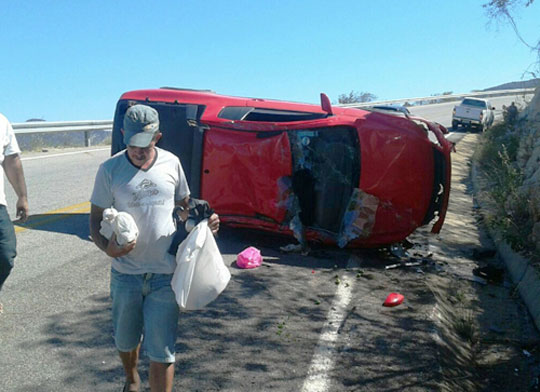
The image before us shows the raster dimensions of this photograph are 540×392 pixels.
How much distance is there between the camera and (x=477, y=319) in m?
5.77

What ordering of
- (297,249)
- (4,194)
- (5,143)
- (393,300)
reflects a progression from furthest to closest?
(297,249)
(393,300)
(5,143)
(4,194)

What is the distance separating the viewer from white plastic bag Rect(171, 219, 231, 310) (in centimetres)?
318

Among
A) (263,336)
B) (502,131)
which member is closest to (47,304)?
(263,336)

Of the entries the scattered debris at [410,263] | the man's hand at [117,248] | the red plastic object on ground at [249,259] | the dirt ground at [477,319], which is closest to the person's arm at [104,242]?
Result: the man's hand at [117,248]

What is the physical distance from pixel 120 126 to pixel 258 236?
2.48 metres

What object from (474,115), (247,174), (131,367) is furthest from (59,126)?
(474,115)

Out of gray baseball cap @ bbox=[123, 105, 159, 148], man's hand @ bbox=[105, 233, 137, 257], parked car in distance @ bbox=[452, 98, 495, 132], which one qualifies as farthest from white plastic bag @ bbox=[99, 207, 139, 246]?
parked car in distance @ bbox=[452, 98, 495, 132]

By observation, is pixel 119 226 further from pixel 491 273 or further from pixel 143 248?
pixel 491 273

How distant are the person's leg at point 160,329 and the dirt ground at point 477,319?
1990 mm

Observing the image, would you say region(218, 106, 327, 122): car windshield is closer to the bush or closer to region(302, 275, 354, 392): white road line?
region(302, 275, 354, 392): white road line

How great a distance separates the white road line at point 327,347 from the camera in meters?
3.85

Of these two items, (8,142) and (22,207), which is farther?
(22,207)

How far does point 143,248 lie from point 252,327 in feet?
5.89

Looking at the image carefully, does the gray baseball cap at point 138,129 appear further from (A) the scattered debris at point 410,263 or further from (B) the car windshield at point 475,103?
(B) the car windshield at point 475,103
